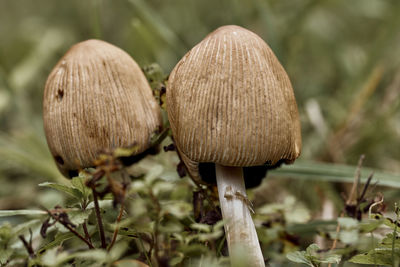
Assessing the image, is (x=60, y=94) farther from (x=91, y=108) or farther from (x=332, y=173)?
(x=332, y=173)

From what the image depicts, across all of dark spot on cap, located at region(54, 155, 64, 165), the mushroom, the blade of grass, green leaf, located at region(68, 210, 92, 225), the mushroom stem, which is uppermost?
the mushroom

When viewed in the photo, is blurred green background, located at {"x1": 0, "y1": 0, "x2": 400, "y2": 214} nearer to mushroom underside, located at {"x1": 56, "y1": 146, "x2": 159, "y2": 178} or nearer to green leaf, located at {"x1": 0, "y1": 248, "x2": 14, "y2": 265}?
mushroom underside, located at {"x1": 56, "y1": 146, "x2": 159, "y2": 178}

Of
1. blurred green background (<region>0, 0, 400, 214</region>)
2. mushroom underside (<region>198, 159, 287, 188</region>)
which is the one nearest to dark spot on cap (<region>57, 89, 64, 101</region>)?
mushroom underside (<region>198, 159, 287, 188</region>)

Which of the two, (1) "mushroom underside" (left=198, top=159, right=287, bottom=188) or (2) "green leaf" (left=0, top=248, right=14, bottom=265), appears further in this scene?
(1) "mushroom underside" (left=198, top=159, right=287, bottom=188)

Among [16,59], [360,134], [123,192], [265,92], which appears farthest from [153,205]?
[16,59]

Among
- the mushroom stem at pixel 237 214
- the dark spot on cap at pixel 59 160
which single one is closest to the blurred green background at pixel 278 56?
the dark spot on cap at pixel 59 160

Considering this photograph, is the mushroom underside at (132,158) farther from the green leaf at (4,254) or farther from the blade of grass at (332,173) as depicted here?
the blade of grass at (332,173)

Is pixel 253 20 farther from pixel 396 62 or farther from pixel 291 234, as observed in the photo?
pixel 291 234
